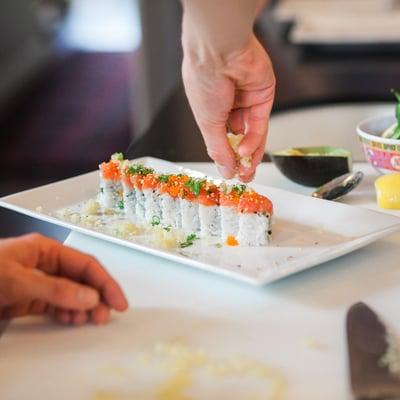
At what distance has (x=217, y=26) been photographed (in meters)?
1.11

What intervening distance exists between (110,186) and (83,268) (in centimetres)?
46

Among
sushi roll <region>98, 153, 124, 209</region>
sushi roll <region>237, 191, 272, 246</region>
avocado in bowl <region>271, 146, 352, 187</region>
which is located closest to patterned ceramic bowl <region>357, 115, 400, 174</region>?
avocado in bowl <region>271, 146, 352, 187</region>

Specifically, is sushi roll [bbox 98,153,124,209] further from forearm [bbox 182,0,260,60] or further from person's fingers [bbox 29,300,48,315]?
person's fingers [bbox 29,300,48,315]

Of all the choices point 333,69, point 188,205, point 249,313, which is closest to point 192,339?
point 249,313

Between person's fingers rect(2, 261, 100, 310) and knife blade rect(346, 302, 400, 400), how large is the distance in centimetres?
29

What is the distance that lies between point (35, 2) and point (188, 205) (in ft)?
14.9

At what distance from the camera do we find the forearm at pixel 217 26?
1089 mm

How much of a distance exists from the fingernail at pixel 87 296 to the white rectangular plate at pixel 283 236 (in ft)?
0.63

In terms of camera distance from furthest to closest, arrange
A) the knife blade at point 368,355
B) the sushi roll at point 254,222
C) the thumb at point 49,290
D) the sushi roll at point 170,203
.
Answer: the sushi roll at point 170,203 < the sushi roll at point 254,222 < the thumb at point 49,290 < the knife blade at point 368,355

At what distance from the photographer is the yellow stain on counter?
1.38 m

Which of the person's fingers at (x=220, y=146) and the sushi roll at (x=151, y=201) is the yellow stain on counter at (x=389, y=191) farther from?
the sushi roll at (x=151, y=201)

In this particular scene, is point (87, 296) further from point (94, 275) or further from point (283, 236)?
point (283, 236)

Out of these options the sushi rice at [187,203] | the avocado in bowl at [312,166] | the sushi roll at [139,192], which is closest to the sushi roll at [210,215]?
the sushi rice at [187,203]

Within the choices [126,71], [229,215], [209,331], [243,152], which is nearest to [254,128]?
[243,152]
